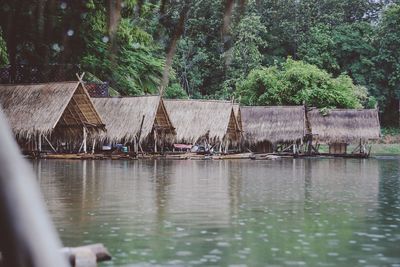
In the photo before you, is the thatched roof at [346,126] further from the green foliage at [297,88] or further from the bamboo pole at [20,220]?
the bamboo pole at [20,220]

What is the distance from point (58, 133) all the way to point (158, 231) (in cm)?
1831

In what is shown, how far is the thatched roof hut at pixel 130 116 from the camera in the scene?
26562 millimetres

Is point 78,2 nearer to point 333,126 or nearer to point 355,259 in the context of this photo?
point 355,259

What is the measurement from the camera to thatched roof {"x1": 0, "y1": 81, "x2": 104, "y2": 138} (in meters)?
23.0

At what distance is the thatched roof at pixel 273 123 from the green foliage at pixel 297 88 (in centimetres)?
149

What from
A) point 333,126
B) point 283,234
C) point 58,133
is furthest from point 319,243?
point 333,126

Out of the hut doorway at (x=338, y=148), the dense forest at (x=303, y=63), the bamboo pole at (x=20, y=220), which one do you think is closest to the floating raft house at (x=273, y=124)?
the dense forest at (x=303, y=63)

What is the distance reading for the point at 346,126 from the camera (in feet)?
111

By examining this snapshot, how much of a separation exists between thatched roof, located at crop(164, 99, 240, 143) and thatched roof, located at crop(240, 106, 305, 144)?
2590 millimetres

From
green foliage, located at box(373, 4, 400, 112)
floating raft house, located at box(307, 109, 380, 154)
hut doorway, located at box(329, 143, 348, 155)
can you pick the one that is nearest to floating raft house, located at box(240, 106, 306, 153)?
floating raft house, located at box(307, 109, 380, 154)

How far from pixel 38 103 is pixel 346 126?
647 inches

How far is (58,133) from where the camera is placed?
25781mm

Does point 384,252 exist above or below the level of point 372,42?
below

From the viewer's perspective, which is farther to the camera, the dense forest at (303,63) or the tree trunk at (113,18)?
the dense forest at (303,63)
